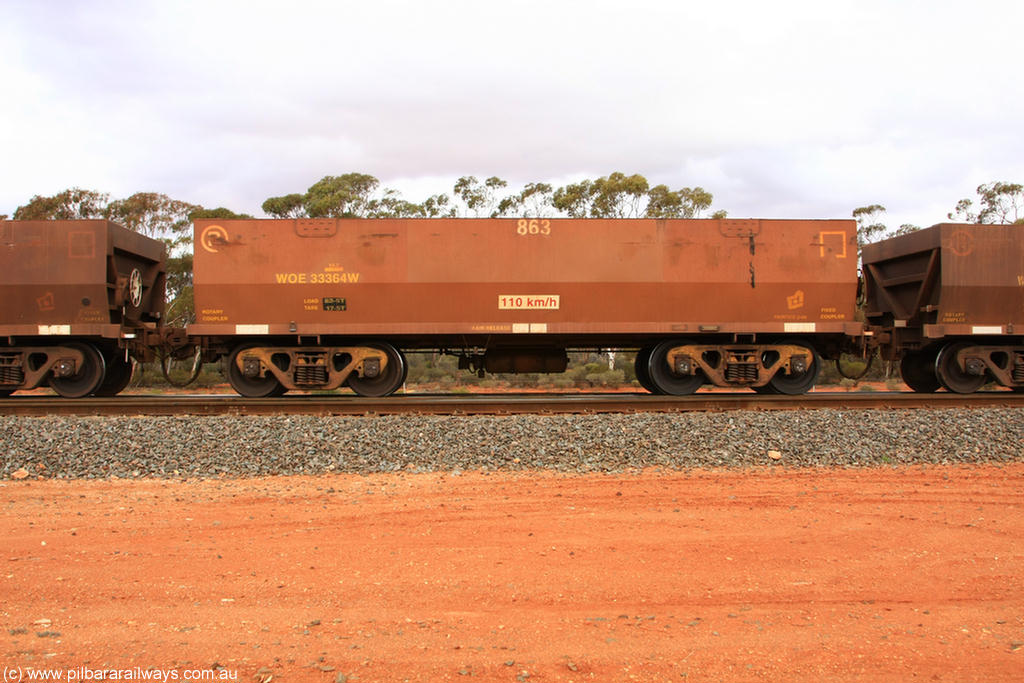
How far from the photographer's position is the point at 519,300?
10.9 m

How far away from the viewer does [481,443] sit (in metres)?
7.09

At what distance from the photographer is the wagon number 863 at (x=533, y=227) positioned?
10.9 m

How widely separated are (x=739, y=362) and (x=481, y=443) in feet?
19.0

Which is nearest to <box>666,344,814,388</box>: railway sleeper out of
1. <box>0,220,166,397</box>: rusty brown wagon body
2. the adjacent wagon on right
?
the adjacent wagon on right

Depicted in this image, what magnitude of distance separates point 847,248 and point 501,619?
10263 mm

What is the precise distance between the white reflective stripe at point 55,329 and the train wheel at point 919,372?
14.9 m

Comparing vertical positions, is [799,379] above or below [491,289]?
below

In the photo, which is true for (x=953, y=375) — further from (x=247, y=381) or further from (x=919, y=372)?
(x=247, y=381)

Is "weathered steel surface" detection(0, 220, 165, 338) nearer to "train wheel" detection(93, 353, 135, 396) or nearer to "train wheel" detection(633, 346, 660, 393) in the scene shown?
"train wheel" detection(93, 353, 135, 396)

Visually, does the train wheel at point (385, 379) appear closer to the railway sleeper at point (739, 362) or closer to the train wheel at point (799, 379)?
the railway sleeper at point (739, 362)

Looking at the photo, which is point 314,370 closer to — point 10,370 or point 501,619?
point 10,370

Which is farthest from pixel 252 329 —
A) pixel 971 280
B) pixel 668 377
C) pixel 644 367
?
pixel 971 280

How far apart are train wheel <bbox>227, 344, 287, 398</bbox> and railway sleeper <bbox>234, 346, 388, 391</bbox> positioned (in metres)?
0.14

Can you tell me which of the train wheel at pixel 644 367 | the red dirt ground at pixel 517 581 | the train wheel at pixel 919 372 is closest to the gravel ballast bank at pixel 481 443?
the red dirt ground at pixel 517 581
